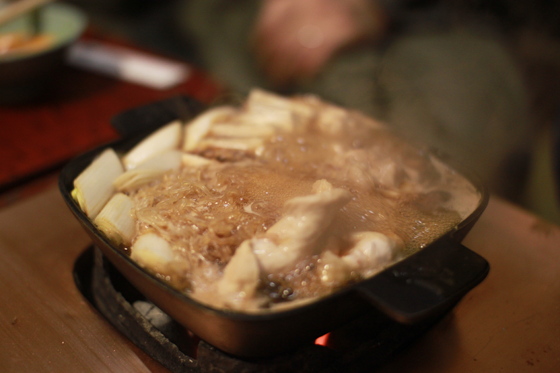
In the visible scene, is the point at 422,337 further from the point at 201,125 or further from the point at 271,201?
the point at 201,125

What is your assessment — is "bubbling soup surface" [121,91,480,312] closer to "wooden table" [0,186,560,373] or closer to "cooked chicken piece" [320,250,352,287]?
"cooked chicken piece" [320,250,352,287]

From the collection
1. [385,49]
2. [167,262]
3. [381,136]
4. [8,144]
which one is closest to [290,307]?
[167,262]

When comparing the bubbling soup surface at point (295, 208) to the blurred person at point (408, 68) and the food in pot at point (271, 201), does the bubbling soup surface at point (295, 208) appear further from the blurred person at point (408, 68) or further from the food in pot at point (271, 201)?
the blurred person at point (408, 68)

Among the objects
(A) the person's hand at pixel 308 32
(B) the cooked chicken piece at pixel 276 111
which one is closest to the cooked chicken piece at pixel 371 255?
(B) the cooked chicken piece at pixel 276 111

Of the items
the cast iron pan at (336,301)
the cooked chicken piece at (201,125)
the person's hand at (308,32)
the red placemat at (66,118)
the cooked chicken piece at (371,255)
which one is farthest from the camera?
the person's hand at (308,32)

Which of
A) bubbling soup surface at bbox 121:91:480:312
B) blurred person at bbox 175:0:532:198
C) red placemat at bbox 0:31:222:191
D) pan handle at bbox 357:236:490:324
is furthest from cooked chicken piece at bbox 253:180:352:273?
blurred person at bbox 175:0:532:198

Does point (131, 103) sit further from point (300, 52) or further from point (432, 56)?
point (432, 56)
